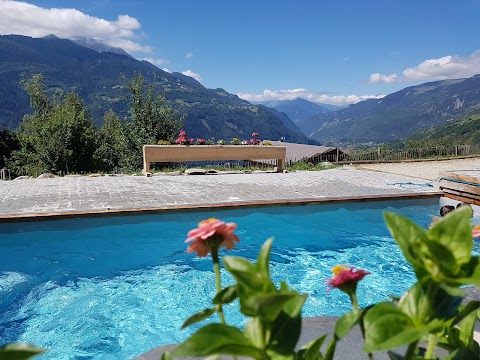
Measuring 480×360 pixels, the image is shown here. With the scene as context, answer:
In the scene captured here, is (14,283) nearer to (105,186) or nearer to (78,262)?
(78,262)

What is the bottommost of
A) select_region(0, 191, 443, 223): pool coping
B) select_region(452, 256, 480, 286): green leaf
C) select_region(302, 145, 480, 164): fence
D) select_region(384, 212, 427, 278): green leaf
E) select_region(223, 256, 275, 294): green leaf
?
select_region(0, 191, 443, 223): pool coping

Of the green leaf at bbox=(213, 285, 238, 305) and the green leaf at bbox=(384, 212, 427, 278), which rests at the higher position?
the green leaf at bbox=(384, 212, 427, 278)

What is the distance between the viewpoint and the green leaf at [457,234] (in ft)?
2.54

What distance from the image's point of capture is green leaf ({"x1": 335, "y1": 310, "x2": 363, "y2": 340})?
92 cm

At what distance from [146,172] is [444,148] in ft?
55.9

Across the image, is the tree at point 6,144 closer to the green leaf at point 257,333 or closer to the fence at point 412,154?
the fence at point 412,154

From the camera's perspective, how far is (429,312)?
837 mm

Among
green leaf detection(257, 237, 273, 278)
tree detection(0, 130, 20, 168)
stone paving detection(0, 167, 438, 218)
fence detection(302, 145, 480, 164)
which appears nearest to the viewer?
green leaf detection(257, 237, 273, 278)

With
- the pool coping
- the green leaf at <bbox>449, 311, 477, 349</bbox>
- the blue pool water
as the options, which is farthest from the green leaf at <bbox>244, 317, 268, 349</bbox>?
the pool coping

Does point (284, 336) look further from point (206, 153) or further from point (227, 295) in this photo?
point (206, 153)

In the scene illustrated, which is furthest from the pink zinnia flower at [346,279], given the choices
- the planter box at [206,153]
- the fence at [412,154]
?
the fence at [412,154]

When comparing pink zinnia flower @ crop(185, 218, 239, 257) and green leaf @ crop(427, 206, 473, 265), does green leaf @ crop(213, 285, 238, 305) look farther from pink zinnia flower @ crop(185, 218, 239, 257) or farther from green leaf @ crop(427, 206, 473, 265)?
green leaf @ crop(427, 206, 473, 265)

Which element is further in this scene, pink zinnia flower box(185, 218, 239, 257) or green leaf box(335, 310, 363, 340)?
pink zinnia flower box(185, 218, 239, 257)

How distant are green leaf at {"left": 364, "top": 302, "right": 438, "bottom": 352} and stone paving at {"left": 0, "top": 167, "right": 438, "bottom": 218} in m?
6.87
